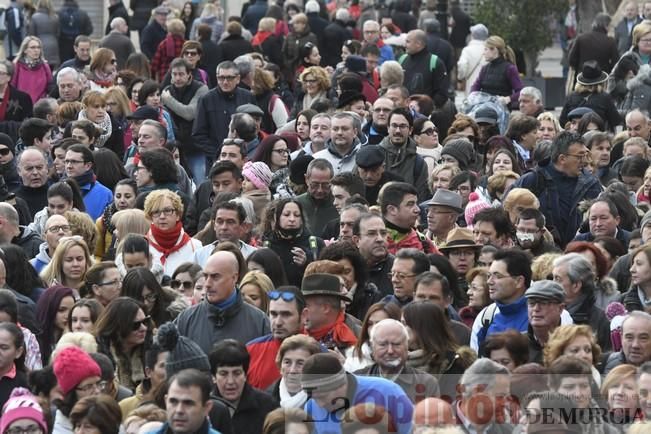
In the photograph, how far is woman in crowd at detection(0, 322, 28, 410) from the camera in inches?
436

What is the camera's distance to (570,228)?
1584 cm

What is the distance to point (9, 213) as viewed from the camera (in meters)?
14.2

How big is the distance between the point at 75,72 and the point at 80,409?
10.6 meters

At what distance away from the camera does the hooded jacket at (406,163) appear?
1675cm

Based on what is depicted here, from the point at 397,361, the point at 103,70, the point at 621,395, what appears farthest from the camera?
the point at 103,70

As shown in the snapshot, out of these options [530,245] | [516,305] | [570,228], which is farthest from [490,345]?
[570,228]

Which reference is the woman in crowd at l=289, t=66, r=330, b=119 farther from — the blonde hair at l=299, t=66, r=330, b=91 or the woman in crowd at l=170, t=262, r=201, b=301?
the woman in crowd at l=170, t=262, r=201, b=301


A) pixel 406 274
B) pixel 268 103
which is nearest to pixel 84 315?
pixel 406 274

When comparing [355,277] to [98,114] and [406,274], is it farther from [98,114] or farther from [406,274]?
[98,114]

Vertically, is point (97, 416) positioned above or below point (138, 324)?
above

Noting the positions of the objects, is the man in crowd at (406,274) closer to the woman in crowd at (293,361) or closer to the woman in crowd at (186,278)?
the woman in crowd at (186,278)

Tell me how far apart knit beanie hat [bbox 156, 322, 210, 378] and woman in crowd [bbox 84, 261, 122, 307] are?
1795 mm

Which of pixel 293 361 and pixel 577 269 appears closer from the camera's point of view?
pixel 293 361

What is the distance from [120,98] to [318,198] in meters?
4.55
